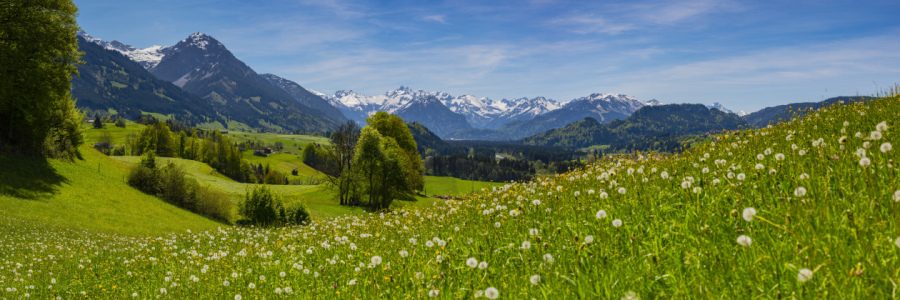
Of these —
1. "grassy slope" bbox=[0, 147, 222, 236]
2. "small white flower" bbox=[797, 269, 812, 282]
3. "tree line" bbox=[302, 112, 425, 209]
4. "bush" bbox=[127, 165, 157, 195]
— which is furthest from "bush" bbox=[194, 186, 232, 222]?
"small white flower" bbox=[797, 269, 812, 282]

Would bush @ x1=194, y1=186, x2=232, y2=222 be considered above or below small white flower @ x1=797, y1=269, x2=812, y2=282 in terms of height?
below

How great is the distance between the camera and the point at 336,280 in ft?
21.1

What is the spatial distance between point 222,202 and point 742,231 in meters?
55.1

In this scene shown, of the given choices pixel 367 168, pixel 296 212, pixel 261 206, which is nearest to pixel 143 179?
pixel 261 206

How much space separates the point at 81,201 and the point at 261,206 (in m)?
13.8

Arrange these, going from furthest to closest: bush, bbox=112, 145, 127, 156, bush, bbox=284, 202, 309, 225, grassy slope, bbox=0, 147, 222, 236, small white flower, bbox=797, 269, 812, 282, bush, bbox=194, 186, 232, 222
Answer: bush, bbox=112, 145, 127, 156
bush, bbox=194, 186, 232, 222
bush, bbox=284, 202, 309, 225
grassy slope, bbox=0, 147, 222, 236
small white flower, bbox=797, 269, 812, 282

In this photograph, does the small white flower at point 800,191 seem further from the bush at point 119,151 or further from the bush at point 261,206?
the bush at point 119,151

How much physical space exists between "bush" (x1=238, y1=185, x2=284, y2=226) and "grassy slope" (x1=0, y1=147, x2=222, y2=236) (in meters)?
4.30

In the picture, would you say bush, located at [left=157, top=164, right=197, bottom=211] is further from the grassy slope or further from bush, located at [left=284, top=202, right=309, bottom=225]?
bush, located at [left=284, top=202, right=309, bottom=225]

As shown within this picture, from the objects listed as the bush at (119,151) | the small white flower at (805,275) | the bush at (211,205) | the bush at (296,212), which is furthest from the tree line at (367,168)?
the bush at (119,151)

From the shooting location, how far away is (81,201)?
32.1m

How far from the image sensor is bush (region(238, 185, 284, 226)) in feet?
137

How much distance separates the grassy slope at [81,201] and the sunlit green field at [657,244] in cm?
1996

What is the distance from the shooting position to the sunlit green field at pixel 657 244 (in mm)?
3395
